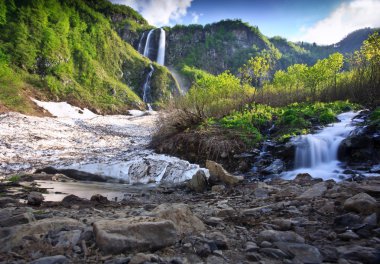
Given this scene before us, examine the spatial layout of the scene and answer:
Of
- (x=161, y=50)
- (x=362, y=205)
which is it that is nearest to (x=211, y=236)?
(x=362, y=205)

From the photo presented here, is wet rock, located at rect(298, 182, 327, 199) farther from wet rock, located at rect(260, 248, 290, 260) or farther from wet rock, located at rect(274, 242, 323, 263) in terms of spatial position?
wet rock, located at rect(260, 248, 290, 260)

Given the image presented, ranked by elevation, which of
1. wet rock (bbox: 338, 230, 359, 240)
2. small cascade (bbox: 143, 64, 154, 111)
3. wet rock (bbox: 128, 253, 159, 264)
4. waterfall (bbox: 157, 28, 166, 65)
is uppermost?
waterfall (bbox: 157, 28, 166, 65)

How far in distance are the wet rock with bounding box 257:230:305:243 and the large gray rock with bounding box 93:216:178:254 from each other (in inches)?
44.0

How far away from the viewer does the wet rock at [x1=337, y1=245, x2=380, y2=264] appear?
313 cm

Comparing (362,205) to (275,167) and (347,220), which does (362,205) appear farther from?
(275,167)

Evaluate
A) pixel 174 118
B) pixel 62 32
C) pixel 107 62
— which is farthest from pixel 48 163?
pixel 107 62

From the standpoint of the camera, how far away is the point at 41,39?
49125 millimetres

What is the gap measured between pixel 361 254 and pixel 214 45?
127560mm

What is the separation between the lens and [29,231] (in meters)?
3.50

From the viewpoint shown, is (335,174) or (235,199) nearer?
(235,199)

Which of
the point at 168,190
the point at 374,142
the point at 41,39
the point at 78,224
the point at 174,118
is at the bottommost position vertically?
the point at 168,190

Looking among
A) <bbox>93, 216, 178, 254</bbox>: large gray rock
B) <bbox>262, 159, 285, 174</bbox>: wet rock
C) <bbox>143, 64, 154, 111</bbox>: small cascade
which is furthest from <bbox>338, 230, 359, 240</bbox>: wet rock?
<bbox>143, 64, 154, 111</bbox>: small cascade

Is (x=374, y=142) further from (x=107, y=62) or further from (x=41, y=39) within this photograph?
(x=107, y=62)

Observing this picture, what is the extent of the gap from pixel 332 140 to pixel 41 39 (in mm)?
49908
